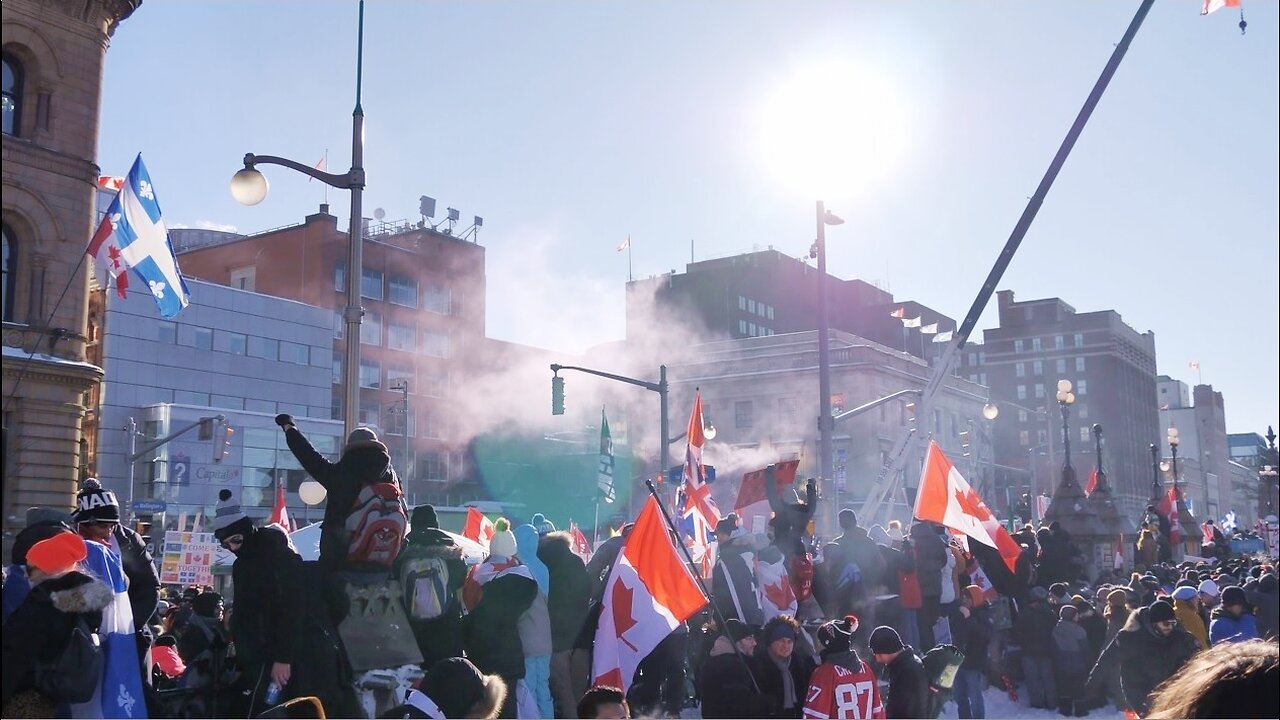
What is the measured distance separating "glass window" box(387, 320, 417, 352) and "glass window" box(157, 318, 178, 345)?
19.2 metres

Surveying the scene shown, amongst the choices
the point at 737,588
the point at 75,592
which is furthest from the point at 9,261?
the point at 75,592

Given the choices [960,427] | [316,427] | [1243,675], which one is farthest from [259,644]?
[960,427]

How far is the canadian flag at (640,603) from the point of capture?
840 centimetres

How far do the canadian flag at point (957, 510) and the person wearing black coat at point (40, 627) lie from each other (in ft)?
31.9

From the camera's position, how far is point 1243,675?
86.4 inches

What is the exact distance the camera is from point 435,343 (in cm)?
7481

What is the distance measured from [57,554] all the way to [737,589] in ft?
21.6

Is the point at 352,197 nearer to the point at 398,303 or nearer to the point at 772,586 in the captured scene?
the point at 772,586

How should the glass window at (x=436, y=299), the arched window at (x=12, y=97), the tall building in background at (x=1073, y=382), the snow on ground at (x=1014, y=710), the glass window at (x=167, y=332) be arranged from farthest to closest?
the tall building in background at (x=1073, y=382) → the glass window at (x=436, y=299) → the glass window at (x=167, y=332) → the arched window at (x=12, y=97) → the snow on ground at (x=1014, y=710)

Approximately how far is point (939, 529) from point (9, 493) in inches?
837

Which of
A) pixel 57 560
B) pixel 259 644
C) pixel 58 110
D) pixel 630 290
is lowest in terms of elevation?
pixel 259 644

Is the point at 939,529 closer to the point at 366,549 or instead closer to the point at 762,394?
the point at 366,549

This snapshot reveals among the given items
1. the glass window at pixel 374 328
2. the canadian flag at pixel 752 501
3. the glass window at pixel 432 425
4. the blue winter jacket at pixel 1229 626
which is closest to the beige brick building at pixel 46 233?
the canadian flag at pixel 752 501

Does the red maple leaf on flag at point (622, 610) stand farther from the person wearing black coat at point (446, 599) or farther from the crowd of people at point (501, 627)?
the person wearing black coat at point (446, 599)
